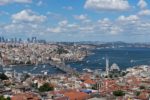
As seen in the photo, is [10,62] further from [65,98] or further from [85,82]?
[65,98]

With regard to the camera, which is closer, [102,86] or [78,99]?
[78,99]

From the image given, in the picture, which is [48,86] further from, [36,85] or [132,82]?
[132,82]

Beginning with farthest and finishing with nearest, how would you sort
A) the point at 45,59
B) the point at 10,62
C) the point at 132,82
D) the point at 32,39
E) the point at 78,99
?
the point at 32,39
the point at 45,59
the point at 10,62
the point at 132,82
the point at 78,99

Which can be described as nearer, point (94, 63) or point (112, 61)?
point (94, 63)

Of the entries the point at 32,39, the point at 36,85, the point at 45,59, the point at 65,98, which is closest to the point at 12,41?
the point at 32,39

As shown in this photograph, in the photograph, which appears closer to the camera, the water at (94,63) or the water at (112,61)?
the water at (94,63)

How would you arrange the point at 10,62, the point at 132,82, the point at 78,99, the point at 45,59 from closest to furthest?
the point at 78,99 → the point at 132,82 → the point at 10,62 → the point at 45,59

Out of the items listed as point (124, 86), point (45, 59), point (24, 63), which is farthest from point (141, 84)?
point (45, 59)

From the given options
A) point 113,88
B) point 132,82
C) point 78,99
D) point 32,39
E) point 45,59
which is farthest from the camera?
point 32,39

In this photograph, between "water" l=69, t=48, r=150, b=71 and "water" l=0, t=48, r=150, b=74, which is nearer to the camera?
"water" l=0, t=48, r=150, b=74
